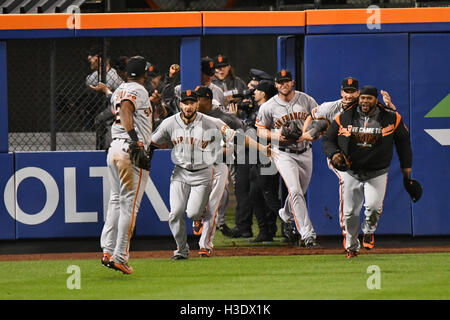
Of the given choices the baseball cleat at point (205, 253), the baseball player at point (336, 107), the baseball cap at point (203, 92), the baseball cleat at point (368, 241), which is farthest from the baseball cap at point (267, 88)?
the baseball cleat at point (368, 241)

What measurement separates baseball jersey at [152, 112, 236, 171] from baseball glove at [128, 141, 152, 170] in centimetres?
104

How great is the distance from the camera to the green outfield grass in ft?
23.2

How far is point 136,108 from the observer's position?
8156 mm

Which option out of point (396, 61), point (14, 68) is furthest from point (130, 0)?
point (396, 61)

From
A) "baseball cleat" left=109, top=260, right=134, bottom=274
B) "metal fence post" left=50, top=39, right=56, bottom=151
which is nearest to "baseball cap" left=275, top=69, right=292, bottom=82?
"metal fence post" left=50, top=39, right=56, bottom=151

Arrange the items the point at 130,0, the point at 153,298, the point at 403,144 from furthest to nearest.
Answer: the point at 130,0 → the point at 403,144 → the point at 153,298

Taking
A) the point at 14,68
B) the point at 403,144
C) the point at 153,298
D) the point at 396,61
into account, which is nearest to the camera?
the point at 153,298

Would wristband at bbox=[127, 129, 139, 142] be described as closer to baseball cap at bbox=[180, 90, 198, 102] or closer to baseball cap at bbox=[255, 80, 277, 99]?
baseball cap at bbox=[180, 90, 198, 102]

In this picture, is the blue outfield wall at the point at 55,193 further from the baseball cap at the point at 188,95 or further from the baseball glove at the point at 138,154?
the baseball glove at the point at 138,154

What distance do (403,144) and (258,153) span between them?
2.03 meters

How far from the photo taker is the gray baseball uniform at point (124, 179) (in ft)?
26.5

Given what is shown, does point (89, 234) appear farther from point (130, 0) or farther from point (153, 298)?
point (130, 0)

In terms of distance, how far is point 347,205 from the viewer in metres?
8.95

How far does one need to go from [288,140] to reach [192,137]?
1.20 m
